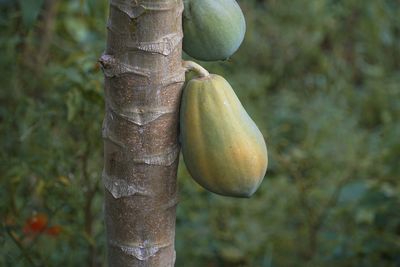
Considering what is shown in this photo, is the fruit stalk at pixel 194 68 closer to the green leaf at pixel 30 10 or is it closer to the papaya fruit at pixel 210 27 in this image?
the papaya fruit at pixel 210 27

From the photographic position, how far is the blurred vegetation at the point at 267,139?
1904 mm

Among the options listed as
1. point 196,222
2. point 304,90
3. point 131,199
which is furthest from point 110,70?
point 304,90

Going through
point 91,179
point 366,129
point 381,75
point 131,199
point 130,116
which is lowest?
point 366,129

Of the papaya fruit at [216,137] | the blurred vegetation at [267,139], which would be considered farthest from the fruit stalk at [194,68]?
the blurred vegetation at [267,139]

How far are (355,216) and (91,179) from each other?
1.05 meters

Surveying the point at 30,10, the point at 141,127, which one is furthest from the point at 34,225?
the point at 141,127

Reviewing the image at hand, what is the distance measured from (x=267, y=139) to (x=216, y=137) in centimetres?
170

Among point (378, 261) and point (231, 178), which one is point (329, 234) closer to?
point (378, 261)

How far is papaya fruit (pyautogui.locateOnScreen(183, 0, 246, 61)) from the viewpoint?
122cm

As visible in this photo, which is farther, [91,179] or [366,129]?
[366,129]

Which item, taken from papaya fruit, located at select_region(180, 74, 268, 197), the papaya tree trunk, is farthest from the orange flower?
papaya fruit, located at select_region(180, 74, 268, 197)

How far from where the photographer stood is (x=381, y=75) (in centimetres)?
394

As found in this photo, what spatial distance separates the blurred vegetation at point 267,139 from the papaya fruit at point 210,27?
0.54m

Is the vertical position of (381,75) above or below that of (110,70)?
below
